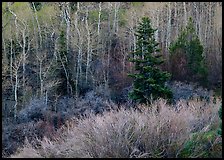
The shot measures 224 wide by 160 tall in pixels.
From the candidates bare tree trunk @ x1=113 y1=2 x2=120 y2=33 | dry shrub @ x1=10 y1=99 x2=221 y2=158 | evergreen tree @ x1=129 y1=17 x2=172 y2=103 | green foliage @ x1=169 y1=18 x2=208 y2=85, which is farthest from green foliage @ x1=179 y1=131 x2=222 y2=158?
bare tree trunk @ x1=113 y1=2 x2=120 y2=33

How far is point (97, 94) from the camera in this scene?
2886 cm

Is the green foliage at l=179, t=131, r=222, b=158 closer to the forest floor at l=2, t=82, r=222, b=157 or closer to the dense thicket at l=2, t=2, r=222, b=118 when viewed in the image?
the forest floor at l=2, t=82, r=222, b=157

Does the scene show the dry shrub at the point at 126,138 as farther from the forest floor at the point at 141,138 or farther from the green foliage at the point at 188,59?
the green foliage at the point at 188,59

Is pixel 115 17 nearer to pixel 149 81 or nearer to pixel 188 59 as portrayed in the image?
pixel 188 59

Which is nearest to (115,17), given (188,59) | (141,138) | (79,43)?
Result: (79,43)

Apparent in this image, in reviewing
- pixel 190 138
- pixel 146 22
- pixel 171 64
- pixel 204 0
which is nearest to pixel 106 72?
pixel 171 64

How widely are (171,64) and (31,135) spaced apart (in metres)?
11.0

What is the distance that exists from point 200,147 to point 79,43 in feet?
55.2

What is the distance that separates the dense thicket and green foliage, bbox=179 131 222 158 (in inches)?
555

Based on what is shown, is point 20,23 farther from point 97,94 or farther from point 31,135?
point 31,135

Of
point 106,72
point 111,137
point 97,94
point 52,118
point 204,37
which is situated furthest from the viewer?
point 204,37

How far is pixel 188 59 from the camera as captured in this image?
1104 inches

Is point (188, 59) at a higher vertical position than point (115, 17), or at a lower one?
lower

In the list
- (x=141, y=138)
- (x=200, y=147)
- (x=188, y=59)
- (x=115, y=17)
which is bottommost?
(x=200, y=147)
